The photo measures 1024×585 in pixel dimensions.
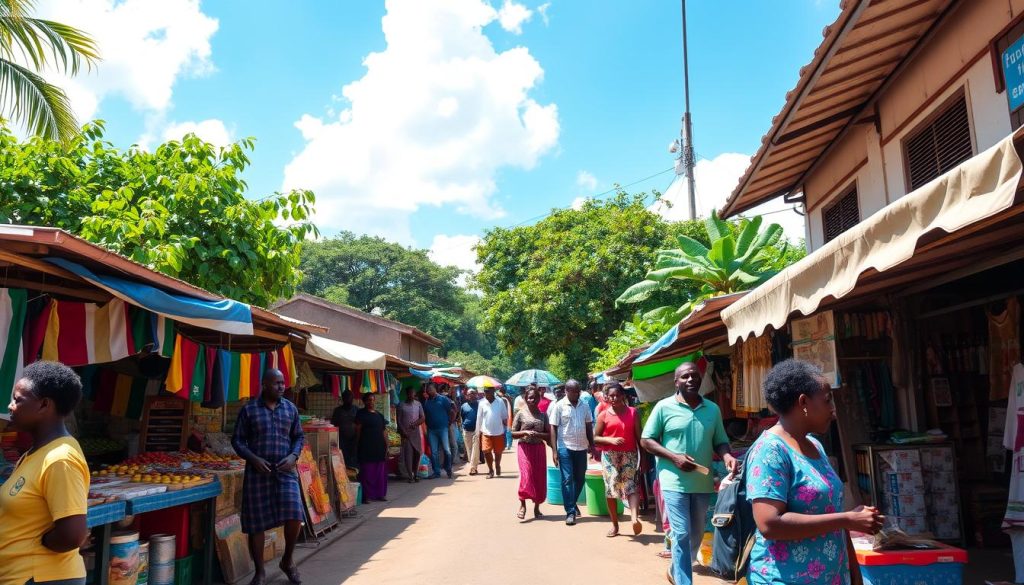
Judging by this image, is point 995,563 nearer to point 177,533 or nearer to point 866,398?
point 866,398

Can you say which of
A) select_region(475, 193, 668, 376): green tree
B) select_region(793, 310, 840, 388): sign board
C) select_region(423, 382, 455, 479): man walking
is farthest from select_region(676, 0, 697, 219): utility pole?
select_region(793, 310, 840, 388): sign board

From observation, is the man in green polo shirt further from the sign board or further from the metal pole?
the metal pole

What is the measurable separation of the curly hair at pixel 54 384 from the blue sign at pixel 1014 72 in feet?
21.8

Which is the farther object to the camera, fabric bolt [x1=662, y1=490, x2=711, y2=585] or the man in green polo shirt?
the man in green polo shirt

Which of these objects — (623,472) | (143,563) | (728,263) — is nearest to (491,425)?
(728,263)

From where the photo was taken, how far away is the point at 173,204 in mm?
12984

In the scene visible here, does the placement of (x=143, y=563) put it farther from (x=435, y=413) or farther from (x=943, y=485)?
(x=435, y=413)

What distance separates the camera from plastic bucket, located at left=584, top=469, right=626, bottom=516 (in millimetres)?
10680

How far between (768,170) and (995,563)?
564cm

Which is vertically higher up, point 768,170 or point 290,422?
point 768,170

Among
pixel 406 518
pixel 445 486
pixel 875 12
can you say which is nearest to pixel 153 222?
pixel 406 518

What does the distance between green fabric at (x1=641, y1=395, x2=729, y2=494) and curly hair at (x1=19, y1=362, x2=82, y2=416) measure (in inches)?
163

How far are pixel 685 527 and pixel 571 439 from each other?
4.27m

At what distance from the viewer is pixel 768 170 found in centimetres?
1027
